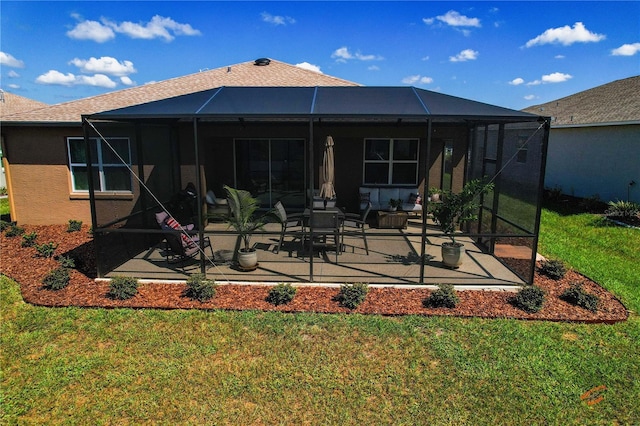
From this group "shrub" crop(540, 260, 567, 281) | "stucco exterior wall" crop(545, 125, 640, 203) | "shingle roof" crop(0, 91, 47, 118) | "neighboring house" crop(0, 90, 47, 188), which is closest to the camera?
"shrub" crop(540, 260, 567, 281)

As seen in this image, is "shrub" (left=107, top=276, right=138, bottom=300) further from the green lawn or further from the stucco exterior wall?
the stucco exterior wall

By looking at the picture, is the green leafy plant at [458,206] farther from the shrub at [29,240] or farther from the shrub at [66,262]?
the shrub at [29,240]

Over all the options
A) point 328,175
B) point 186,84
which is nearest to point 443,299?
point 328,175

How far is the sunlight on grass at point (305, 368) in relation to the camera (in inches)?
146

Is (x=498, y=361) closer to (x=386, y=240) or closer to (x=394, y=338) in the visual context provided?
(x=394, y=338)

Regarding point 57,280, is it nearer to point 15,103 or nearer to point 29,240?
point 29,240

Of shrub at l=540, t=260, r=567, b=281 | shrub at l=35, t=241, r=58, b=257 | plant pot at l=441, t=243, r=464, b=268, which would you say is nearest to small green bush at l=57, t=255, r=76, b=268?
shrub at l=35, t=241, r=58, b=257

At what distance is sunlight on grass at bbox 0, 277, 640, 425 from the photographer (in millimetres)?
3709

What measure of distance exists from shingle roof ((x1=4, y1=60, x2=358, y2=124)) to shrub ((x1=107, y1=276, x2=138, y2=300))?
626 centimetres

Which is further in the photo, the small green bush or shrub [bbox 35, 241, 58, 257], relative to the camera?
shrub [bbox 35, 241, 58, 257]

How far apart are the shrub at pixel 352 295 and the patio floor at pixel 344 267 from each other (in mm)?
690

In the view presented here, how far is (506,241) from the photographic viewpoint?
28.9ft

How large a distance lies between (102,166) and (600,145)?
56.5 ft

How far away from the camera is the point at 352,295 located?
5.87m
